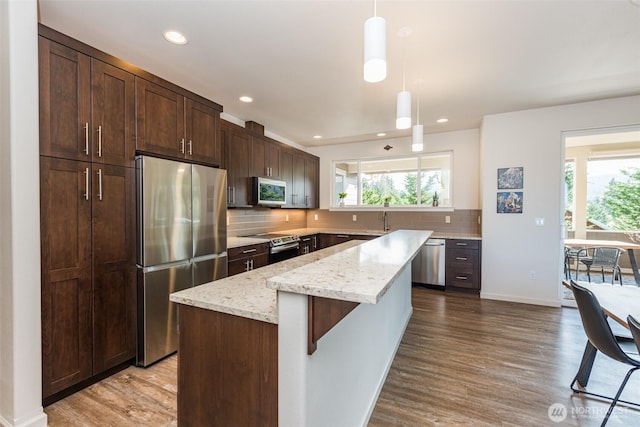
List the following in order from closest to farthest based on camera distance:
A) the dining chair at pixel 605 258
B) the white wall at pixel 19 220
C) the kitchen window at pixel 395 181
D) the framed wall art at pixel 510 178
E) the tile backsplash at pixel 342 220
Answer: the white wall at pixel 19 220, the framed wall art at pixel 510 178, the dining chair at pixel 605 258, the tile backsplash at pixel 342 220, the kitchen window at pixel 395 181

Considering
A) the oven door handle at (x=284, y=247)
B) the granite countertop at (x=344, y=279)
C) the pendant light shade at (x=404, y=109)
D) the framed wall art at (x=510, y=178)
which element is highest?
the pendant light shade at (x=404, y=109)

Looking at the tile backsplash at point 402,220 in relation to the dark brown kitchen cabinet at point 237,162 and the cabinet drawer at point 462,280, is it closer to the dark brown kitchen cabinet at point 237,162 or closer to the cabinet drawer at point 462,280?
the cabinet drawer at point 462,280

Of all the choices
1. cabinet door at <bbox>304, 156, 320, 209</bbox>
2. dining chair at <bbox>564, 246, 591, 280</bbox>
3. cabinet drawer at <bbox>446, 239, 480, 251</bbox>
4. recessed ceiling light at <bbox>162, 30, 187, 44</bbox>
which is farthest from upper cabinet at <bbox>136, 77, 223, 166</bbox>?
dining chair at <bbox>564, 246, 591, 280</bbox>

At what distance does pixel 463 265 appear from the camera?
4.38 m

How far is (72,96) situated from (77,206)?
74 cm

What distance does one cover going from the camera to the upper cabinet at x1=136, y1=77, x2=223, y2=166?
237 centimetres

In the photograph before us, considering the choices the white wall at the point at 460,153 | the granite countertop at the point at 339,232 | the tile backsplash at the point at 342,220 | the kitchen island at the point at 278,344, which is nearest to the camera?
the kitchen island at the point at 278,344

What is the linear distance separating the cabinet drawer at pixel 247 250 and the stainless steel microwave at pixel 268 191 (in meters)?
0.66

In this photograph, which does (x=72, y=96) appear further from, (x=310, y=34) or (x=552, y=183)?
(x=552, y=183)

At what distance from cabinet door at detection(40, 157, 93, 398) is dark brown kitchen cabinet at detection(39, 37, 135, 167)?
134 mm

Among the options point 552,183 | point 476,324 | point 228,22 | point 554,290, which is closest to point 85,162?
→ point 228,22

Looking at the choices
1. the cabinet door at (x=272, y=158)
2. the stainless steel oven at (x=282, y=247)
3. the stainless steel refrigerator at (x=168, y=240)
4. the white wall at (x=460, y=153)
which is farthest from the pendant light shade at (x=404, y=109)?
the white wall at (x=460, y=153)

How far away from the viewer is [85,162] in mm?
2012

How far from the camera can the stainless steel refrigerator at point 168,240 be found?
7.60ft
